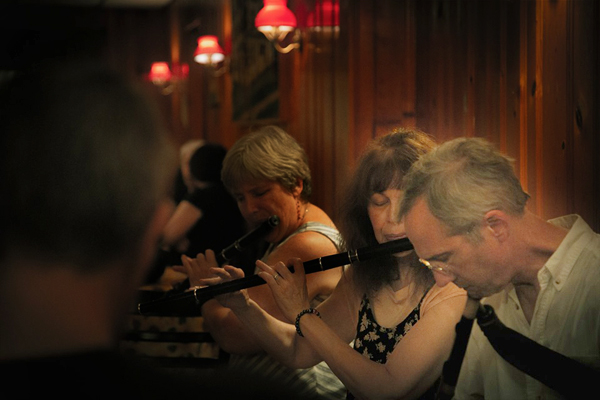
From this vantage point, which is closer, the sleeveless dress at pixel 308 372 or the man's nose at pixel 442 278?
the man's nose at pixel 442 278

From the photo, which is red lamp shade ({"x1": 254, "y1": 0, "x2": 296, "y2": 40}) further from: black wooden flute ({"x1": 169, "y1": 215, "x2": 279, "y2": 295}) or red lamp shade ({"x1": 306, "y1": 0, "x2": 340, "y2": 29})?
black wooden flute ({"x1": 169, "y1": 215, "x2": 279, "y2": 295})

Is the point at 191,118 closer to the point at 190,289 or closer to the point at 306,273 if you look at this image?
the point at 190,289

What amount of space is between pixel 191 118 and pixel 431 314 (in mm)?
766

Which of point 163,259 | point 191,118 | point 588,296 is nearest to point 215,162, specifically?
point 191,118

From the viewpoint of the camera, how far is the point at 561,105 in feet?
3.95

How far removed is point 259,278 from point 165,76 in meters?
0.50

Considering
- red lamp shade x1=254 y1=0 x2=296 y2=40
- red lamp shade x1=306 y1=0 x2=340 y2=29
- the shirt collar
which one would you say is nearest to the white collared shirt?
the shirt collar

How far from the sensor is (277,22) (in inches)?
71.3

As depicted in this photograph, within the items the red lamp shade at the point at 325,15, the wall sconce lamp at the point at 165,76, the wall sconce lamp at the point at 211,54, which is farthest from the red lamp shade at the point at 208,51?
the red lamp shade at the point at 325,15

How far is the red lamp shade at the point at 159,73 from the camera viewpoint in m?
1.47

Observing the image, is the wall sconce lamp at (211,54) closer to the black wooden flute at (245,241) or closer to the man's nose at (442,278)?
the black wooden flute at (245,241)

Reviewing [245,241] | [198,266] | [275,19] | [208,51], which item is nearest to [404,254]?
[245,241]

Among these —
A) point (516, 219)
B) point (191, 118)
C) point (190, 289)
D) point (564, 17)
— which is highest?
point (564, 17)

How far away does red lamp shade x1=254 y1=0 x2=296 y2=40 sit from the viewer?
1769 millimetres
